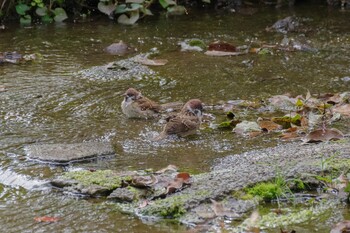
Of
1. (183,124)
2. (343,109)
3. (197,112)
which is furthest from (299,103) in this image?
(183,124)

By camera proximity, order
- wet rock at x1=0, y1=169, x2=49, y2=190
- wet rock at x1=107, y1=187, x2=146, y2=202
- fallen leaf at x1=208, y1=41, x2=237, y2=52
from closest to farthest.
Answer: wet rock at x1=107, y1=187, x2=146, y2=202 < wet rock at x1=0, y1=169, x2=49, y2=190 < fallen leaf at x1=208, y1=41, x2=237, y2=52

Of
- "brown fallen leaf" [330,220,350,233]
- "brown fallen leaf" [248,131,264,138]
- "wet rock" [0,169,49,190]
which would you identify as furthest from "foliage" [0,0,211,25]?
"brown fallen leaf" [330,220,350,233]

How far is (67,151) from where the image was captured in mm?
6121

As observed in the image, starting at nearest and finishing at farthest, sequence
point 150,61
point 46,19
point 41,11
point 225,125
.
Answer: point 225,125 < point 150,61 < point 41,11 < point 46,19

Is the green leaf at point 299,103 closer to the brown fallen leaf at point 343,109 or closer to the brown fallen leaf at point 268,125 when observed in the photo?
the brown fallen leaf at point 343,109

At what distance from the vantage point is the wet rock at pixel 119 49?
10117mm

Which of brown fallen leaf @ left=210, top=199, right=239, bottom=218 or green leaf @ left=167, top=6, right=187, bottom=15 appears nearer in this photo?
brown fallen leaf @ left=210, top=199, right=239, bottom=218

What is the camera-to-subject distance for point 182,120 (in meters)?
6.64

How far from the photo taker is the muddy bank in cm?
476

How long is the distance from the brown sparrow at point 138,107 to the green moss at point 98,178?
5.65ft

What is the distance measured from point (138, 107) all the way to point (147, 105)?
0.76 ft

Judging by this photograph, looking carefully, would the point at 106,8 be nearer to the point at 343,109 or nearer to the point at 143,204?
the point at 343,109

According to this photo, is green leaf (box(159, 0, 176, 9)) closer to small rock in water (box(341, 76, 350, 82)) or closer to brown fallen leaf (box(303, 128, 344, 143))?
small rock in water (box(341, 76, 350, 82))

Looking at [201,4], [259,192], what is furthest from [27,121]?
[201,4]
